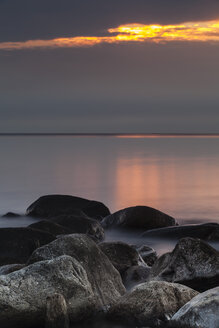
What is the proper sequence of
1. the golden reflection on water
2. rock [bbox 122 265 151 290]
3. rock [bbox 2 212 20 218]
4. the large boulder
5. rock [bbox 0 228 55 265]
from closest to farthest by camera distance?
rock [bbox 122 265 151 290] < rock [bbox 0 228 55 265] < the large boulder < rock [bbox 2 212 20 218] < the golden reflection on water

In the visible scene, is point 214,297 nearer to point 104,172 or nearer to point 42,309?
point 42,309

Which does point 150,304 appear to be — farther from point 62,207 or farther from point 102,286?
point 62,207

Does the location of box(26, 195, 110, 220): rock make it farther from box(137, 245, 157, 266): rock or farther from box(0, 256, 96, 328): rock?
box(0, 256, 96, 328): rock

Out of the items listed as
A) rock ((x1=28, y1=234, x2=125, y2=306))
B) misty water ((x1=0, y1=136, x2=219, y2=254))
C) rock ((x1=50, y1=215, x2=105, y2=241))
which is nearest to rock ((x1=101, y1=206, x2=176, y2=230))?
misty water ((x1=0, y1=136, x2=219, y2=254))

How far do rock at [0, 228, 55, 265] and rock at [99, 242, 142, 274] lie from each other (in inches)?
58.5

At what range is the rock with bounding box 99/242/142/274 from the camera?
11859mm

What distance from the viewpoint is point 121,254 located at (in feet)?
39.6

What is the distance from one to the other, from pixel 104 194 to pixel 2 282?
70.8 ft

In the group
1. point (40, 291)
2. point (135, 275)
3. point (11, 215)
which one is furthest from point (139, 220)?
point (40, 291)

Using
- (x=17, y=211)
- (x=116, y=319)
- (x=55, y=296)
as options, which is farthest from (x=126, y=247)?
(x=17, y=211)

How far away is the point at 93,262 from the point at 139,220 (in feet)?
25.9

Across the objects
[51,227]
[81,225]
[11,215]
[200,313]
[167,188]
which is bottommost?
[11,215]

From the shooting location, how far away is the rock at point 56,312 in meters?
8.15

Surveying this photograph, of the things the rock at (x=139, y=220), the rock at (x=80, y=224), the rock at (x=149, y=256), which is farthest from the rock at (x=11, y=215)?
the rock at (x=149, y=256)
